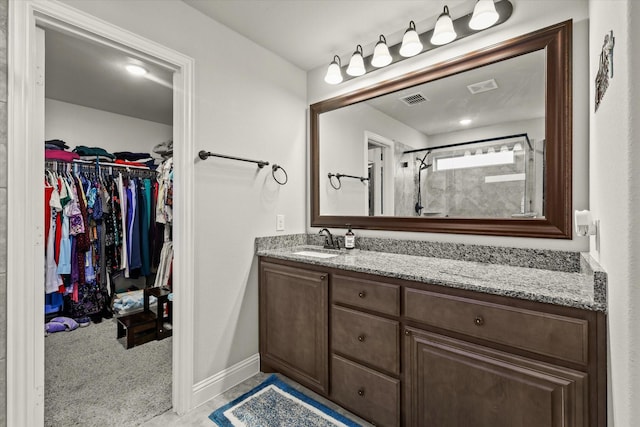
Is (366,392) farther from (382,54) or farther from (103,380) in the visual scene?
(382,54)

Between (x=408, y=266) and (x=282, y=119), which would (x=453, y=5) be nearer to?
(x=282, y=119)

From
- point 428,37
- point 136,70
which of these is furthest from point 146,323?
point 428,37

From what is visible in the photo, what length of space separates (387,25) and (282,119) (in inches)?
38.2

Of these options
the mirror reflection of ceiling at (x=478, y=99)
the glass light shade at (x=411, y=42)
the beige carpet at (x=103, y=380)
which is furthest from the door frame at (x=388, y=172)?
the beige carpet at (x=103, y=380)

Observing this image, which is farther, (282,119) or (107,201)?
(107,201)

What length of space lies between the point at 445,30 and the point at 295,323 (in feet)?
6.34

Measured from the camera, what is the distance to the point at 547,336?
1.03 meters

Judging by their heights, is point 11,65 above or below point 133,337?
above

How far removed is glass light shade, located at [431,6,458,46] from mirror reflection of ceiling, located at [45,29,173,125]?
5.33 feet

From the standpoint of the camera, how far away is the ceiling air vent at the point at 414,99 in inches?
75.1

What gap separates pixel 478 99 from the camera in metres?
1.70

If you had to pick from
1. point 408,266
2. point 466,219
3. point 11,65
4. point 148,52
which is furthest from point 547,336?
point 11,65

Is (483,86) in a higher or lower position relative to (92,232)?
higher

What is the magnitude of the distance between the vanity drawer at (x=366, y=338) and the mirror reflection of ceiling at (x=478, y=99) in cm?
124
